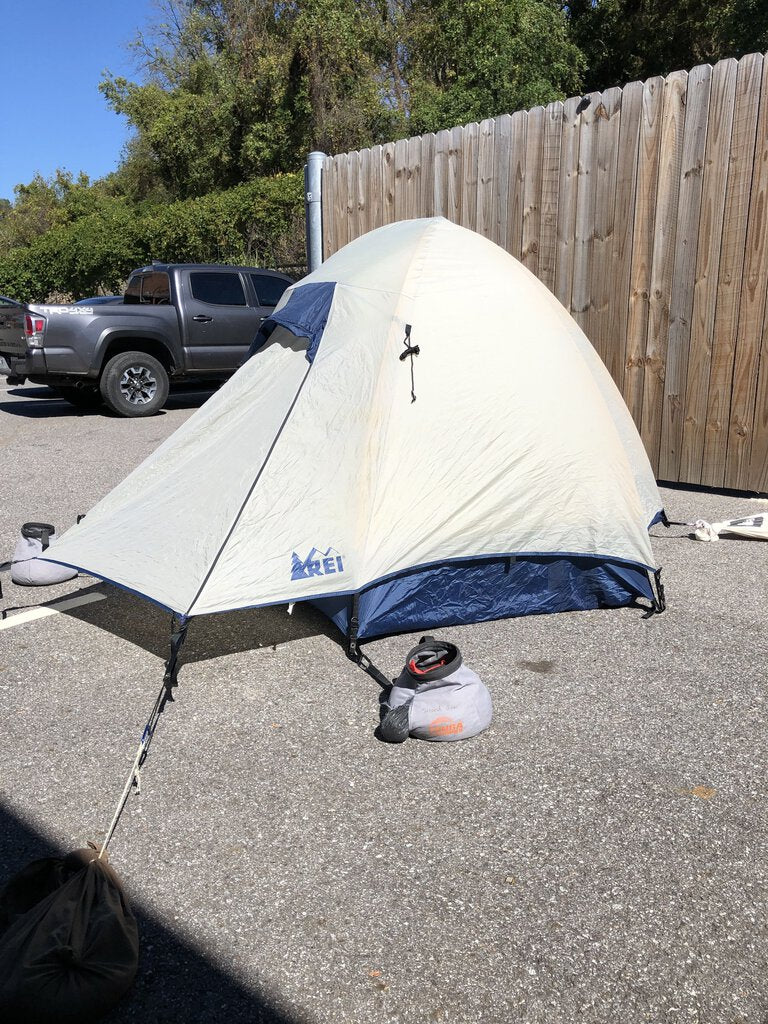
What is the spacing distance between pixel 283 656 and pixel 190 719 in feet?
2.26

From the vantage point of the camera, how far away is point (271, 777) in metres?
3.13

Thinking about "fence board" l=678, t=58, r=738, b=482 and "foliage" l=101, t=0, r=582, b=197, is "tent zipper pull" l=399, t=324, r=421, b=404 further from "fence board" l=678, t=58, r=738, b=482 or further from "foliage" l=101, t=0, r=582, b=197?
"foliage" l=101, t=0, r=582, b=197

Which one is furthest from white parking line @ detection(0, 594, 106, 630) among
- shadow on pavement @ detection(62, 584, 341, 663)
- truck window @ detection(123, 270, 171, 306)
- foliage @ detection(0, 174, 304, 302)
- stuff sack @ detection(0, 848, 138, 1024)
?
foliage @ detection(0, 174, 304, 302)

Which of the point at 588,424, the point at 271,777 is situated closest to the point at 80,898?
the point at 271,777

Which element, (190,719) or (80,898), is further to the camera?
(190,719)

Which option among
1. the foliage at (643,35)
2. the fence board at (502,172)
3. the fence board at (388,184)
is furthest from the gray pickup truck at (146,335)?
the foliage at (643,35)

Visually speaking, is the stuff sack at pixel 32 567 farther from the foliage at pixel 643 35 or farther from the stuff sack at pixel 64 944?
the foliage at pixel 643 35

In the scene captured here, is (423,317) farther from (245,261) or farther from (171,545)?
(245,261)

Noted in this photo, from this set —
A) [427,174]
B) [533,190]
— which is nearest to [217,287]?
[427,174]

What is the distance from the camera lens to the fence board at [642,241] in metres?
6.47

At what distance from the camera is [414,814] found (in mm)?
2895

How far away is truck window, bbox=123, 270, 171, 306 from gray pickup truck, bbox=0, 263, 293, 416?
13 millimetres

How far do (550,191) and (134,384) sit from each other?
5.94m

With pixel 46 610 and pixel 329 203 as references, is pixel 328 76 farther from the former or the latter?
pixel 46 610
